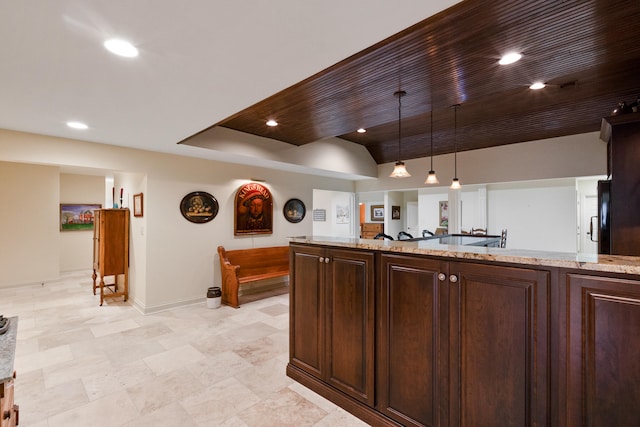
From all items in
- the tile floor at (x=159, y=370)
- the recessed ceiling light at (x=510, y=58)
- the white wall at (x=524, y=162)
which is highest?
the recessed ceiling light at (x=510, y=58)

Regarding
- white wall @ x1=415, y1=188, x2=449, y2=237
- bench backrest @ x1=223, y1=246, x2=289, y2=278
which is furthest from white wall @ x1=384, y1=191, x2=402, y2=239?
bench backrest @ x1=223, y1=246, x2=289, y2=278

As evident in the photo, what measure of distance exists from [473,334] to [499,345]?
121mm

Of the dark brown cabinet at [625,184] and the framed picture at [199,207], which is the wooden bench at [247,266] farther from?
the dark brown cabinet at [625,184]

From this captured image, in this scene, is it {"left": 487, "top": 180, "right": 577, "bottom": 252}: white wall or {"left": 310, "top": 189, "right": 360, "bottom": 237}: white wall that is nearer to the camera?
{"left": 487, "top": 180, "right": 577, "bottom": 252}: white wall

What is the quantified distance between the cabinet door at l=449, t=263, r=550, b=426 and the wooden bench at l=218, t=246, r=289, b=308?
3.53 m

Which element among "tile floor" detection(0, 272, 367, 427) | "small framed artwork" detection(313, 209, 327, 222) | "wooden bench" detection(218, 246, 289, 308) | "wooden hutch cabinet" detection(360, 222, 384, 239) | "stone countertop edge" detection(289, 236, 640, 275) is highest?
"small framed artwork" detection(313, 209, 327, 222)

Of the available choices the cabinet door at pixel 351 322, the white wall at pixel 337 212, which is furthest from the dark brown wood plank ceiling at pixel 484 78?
the white wall at pixel 337 212

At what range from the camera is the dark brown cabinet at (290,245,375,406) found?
2004 millimetres

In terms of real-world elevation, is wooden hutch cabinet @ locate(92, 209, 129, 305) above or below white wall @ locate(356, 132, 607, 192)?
below

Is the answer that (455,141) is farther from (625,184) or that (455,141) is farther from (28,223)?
(28,223)

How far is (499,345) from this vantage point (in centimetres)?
147

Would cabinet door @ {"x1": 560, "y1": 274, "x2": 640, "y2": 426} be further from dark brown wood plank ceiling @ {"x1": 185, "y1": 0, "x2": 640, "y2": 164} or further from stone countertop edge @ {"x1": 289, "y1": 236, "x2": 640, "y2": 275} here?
dark brown wood plank ceiling @ {"x1": 185, "y1": 0, "x2": 640, "y2": 164}

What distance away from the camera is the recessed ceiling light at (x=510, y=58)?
83.5 inches

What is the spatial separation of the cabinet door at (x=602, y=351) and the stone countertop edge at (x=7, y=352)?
230cm
